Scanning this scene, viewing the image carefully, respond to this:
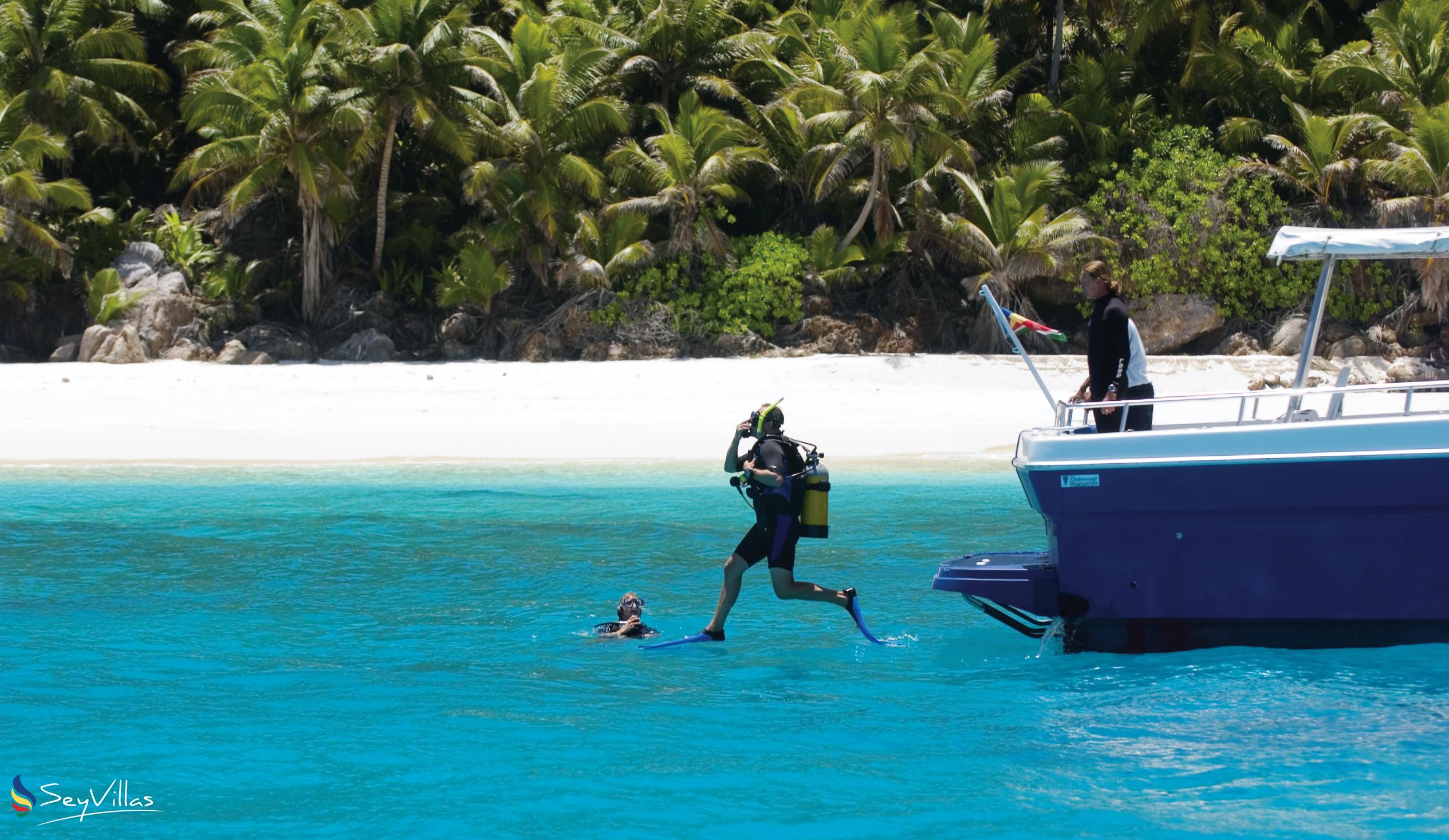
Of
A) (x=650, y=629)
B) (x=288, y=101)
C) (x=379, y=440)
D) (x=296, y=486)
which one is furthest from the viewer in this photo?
(x=288, y=101)

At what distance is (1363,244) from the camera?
6.75m

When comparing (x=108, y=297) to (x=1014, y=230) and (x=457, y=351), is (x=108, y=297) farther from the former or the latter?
(x=1014, y=230)

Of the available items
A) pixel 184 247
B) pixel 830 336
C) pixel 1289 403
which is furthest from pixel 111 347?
pixel 1289 403

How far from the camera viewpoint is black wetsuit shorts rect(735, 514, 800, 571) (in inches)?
295

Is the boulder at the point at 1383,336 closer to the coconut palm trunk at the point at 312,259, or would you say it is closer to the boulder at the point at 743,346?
the boulder at the point at 743,346

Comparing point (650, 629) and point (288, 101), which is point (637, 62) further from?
point (650, 629)

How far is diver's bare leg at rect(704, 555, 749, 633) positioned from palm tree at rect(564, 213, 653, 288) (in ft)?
68.0

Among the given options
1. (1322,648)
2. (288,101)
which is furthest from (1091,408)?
(288,101)

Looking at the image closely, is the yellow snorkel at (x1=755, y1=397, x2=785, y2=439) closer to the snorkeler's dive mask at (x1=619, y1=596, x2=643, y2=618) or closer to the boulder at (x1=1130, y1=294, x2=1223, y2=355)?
the snorkeler's dive mask at (x1=619, y1=596, x2=643, y2=618)

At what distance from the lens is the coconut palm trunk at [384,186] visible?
28.8 m

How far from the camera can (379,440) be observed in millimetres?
18234

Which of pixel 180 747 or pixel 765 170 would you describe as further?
pixel 765 170

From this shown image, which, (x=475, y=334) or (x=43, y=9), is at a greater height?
(x=43, y=9)

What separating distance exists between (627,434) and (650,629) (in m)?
10.6
